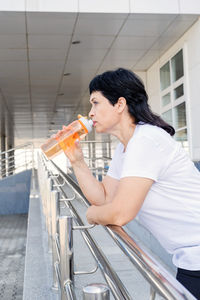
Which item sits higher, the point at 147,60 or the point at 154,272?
the point at 147,60

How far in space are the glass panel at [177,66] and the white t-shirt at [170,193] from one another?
6.75 metres

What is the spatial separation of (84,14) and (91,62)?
9.62ft

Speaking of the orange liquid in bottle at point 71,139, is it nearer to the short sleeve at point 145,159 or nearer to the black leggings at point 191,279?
the short sleeve at point 145,159

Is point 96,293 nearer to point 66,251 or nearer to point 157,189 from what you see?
point 157,189

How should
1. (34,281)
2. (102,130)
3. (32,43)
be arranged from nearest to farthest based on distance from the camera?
(102,130) → (34,281) → (32,43)

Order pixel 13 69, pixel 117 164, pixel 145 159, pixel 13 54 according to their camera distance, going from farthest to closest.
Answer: pixel 13 69, pixel 13 54, pixel 117 164, pixel 145 159

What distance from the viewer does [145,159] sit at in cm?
112

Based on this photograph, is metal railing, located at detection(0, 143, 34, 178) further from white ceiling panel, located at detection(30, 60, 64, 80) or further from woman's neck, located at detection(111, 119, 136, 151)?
woman's neck, located at detection(111, 119, 136, 151)

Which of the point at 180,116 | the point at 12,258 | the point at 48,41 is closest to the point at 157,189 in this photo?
the point at 12,258

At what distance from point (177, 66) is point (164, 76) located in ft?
3.01

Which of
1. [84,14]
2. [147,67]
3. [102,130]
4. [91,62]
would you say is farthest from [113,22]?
[102,130]

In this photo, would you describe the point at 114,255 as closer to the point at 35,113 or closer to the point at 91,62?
the point at 91,62

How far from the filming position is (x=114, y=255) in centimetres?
334

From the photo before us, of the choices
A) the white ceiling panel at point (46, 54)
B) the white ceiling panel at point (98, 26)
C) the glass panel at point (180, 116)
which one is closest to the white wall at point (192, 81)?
the glass panel at point (180, 116)
